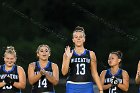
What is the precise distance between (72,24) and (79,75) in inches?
549

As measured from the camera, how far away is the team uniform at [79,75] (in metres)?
7.87

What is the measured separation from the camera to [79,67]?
7891mm


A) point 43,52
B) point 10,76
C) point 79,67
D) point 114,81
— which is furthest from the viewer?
point 114,81

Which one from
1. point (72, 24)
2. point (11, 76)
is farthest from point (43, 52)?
→ point (72, 24)

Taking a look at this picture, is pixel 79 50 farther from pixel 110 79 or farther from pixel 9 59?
pixel 9 59

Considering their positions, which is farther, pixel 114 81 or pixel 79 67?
pixel 114 81

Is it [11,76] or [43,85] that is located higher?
[11,76]

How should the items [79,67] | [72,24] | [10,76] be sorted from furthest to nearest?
[72,24], [10,76], [79,67]

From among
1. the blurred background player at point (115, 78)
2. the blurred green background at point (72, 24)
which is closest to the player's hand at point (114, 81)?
the blurred background player at point (115, 78)

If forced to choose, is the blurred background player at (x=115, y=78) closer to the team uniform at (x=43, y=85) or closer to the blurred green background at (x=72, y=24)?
the team uniform at (x=43, y=85)

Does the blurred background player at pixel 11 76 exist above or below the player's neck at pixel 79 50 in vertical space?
below

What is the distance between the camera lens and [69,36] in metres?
20.3

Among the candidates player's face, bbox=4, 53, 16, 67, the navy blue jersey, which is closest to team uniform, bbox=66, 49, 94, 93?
the navy blue jersey

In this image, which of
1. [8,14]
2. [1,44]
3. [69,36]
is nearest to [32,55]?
[1,44]
